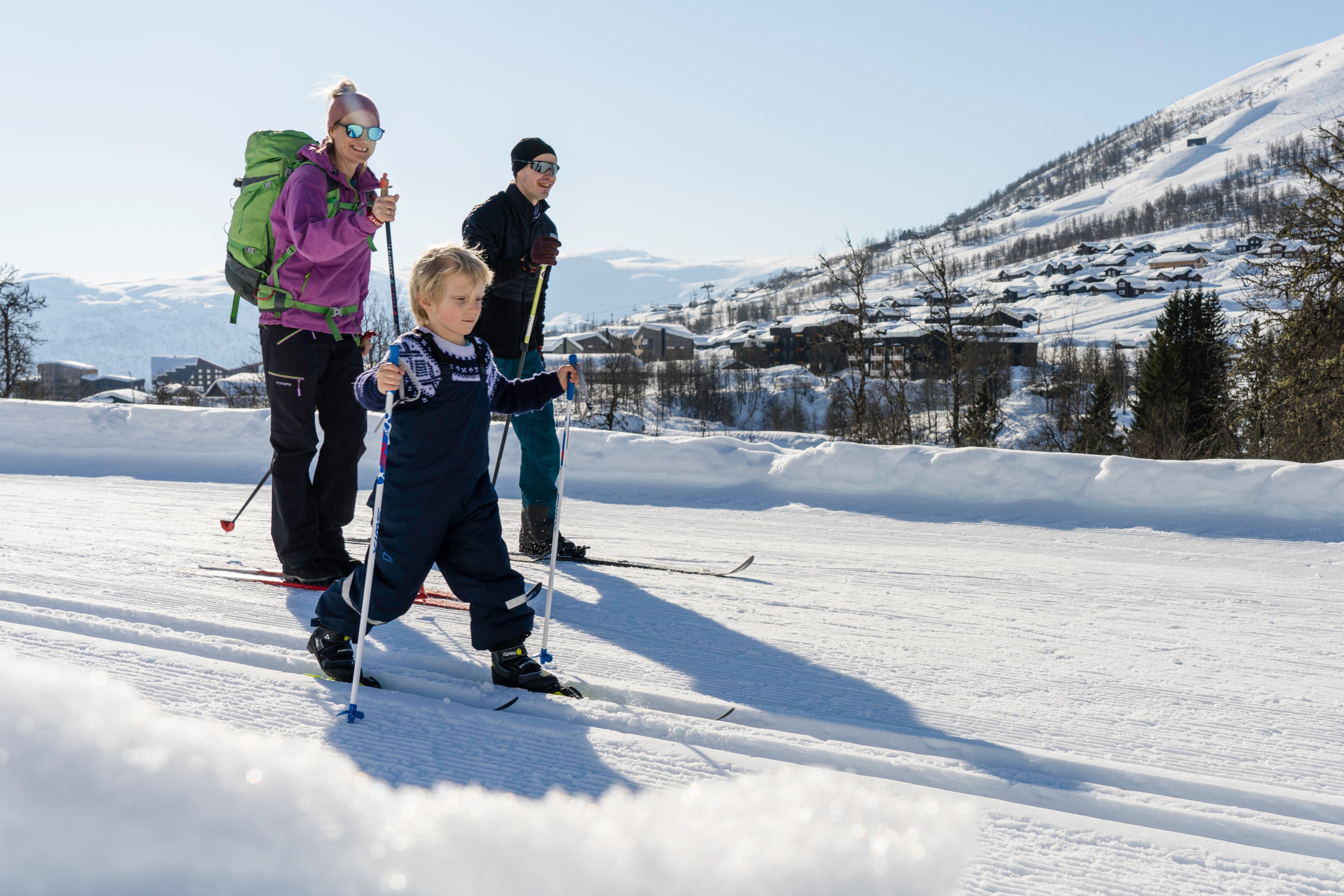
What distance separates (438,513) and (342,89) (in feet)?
6.45

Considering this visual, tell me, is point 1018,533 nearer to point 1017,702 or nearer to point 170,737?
point 1017,702

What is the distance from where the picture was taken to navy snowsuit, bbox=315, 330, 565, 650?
8.04ft

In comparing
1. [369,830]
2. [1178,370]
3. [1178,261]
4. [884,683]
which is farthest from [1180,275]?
[369,830]

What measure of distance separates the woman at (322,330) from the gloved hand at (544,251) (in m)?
0.70

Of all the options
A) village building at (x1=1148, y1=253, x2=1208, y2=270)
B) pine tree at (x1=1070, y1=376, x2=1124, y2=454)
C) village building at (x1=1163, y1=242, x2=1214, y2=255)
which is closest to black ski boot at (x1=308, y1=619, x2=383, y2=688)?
pine tree at (x1=1070, y1=376, x2=1124, y2=454)

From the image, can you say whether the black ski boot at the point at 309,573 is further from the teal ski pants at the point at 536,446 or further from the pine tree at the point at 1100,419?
the pine tree at the point at 1100,419

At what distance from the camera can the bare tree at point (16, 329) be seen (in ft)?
98.9

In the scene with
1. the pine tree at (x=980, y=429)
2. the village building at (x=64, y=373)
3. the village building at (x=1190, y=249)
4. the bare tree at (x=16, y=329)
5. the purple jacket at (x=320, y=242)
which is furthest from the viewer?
the village building at (x=1190, y=249)

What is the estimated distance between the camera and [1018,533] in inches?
208

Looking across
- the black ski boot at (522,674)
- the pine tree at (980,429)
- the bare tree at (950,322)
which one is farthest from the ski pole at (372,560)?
the bare tree at (950,322)

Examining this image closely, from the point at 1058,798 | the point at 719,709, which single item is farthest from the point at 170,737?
the point at 1058,798

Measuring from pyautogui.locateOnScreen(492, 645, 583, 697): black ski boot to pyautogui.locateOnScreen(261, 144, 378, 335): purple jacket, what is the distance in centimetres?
163

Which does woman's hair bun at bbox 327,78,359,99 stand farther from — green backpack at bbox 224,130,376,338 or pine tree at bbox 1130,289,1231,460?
pine tree at bbox 1130,289,1231,460

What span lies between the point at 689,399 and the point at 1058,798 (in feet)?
227
